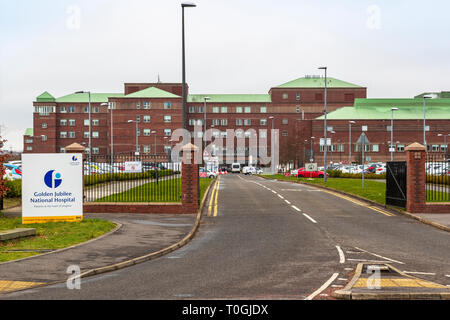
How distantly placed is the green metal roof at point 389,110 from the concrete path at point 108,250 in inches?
3894

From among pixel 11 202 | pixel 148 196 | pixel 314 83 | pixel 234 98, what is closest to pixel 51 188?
pixel 148 196

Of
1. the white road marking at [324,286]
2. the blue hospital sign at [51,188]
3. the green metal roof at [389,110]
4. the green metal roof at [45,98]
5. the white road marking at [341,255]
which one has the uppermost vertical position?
the green metal roof at [45,98]

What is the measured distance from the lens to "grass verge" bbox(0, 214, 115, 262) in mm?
12242

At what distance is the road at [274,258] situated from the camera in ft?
27.1

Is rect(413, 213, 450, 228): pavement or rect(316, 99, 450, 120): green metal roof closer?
rect(413, 213, 450, 228): pavement

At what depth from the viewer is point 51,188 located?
17.0m

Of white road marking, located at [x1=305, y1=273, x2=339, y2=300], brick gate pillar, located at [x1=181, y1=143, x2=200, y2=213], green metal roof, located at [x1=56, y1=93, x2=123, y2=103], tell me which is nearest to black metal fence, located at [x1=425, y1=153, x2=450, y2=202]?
brick gate pillar, located at [x1=181, y1=143, x2=200, y2=213]

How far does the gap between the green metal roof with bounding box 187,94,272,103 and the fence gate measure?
102 meters

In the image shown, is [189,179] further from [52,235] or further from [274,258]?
[274,258]

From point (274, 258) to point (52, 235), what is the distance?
21.8 ft

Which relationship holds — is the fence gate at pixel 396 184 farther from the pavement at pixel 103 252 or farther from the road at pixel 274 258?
the pavement at pixel 103 252

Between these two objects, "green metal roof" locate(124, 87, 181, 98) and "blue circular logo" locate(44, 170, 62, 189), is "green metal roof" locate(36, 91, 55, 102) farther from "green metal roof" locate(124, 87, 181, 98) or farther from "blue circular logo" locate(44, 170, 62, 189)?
"blue circular logo" locate(44, 170, 62, 189)

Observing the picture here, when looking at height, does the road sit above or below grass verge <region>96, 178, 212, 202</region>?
below

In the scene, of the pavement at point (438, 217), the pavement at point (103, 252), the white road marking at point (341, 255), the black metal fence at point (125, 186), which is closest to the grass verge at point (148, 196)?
the black metal fence at point (125, 186)
